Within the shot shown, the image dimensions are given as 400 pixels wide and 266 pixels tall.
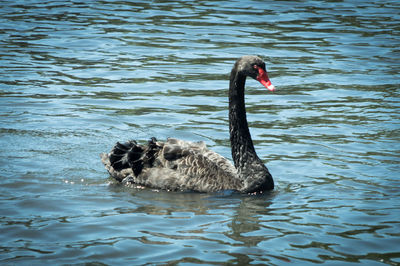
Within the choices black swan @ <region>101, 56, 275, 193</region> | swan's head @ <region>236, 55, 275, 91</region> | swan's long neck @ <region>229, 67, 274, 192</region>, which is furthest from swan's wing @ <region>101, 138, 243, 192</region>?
swan's head @ <region>236, 55, 275, 91</region>

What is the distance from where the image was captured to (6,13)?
1780 cm

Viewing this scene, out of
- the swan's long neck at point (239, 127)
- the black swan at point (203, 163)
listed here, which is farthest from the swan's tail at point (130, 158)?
the swan's long neck at point (239, 127)

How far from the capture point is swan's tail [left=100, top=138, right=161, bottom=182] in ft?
26.1

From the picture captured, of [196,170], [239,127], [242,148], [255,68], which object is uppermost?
[255,68]

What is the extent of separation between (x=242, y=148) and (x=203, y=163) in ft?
1.69

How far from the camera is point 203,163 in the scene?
303 inches

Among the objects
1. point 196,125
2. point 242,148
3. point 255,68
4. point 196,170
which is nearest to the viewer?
point 255,68

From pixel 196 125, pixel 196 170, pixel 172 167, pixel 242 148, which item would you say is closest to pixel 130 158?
pixel 172 167

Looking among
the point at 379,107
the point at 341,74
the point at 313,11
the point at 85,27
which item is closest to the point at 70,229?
the point at 379,107

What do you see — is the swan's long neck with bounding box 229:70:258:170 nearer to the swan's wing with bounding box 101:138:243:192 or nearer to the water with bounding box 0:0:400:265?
the swan's wing with bounding box 101:138:243:192

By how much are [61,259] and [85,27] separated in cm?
1189

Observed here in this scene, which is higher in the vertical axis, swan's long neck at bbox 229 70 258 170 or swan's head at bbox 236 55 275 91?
swan's head at bbox 236 55 275 91

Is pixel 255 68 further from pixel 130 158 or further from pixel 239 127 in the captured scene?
pixel 130 158

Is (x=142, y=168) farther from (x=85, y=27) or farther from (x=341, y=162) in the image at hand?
(x=85, y=27)
